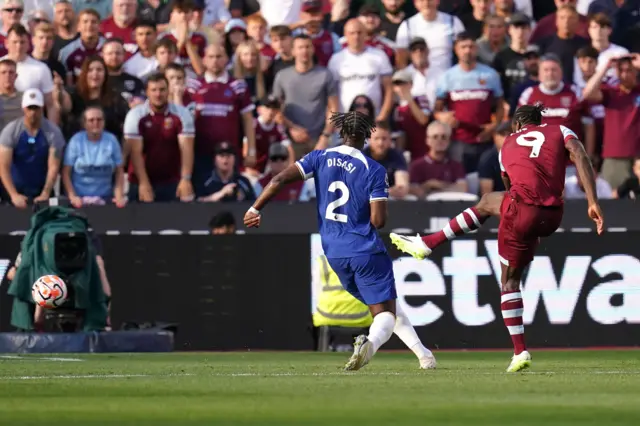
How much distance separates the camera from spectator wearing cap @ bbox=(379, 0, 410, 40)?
20469 mm

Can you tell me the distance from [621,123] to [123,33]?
6778 millimetres

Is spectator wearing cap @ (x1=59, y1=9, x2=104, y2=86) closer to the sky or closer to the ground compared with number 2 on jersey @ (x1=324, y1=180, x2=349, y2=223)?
closer to the sky

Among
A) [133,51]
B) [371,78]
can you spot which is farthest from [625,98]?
[133,51]

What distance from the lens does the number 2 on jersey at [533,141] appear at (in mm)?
11461

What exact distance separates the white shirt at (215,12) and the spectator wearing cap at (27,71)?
10.5 ft

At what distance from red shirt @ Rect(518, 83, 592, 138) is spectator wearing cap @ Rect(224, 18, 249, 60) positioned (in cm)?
393

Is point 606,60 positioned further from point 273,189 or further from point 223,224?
point 273,189

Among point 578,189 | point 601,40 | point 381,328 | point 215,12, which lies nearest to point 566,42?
point 601,40

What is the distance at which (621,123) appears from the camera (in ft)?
61.3

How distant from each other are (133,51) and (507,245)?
9.21 metres

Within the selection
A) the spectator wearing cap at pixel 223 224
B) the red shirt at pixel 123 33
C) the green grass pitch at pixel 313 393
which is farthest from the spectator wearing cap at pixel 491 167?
the green grass pitch at pixel 313 393

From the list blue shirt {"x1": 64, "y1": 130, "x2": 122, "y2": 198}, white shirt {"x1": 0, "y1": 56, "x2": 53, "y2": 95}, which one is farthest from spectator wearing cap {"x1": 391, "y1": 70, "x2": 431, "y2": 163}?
white shirt {"x1": 0, "y1": 56, "x2": 53, "y2": 95}

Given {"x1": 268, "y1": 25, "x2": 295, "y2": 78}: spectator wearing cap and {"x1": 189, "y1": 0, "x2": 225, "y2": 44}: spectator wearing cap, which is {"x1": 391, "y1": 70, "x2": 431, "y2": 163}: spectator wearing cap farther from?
{"x1": 189, "y1": 0, "x2": 225, "y2": 44}: spectator wearing cap

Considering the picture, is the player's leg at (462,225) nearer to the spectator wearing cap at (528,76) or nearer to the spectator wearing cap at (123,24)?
the spectator wearing cap at (528,76)
